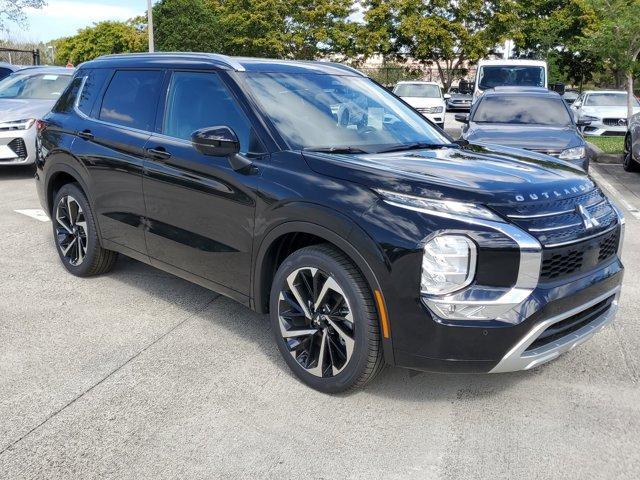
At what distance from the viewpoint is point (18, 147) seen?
35.2 ft

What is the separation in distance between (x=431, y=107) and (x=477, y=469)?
63.6 ft

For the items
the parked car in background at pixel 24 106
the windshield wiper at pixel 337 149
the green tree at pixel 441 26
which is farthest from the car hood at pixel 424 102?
the green tree at pixel 441 26

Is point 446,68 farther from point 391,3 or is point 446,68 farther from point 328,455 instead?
point 328,455

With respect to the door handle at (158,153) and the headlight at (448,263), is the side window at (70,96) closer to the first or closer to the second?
the door handle at (158,153)

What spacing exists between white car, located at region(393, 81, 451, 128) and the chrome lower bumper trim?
17.8 m

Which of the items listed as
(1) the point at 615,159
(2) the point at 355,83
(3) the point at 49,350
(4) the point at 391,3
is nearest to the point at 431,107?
(1) the point at 615,159

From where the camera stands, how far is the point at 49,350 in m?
4.32

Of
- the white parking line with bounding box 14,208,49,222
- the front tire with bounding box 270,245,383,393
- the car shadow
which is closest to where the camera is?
the front tire with bounding box 270,245,383,393

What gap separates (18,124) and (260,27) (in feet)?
120

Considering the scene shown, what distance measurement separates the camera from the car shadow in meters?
3.80

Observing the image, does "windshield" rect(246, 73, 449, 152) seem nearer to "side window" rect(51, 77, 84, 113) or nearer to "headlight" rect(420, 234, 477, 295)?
"headlight" rect(420, 234, 477, 295)

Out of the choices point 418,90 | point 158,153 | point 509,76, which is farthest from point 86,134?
point 418,90

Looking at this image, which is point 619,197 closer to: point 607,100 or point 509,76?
point 509,76

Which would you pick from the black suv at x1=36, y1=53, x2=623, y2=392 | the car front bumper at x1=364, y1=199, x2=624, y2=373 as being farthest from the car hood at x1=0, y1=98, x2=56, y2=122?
the car front bumper at x1=364, y1=199, x2=624, y2=373
